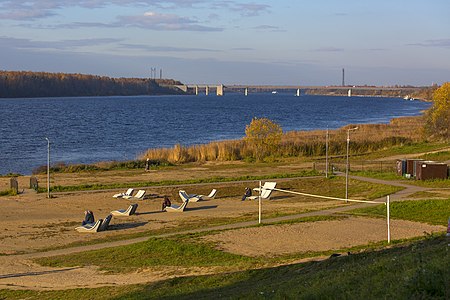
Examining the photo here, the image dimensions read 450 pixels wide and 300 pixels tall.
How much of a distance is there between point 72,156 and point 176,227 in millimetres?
43881

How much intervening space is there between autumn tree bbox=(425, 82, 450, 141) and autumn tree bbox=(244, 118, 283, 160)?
1945 cm

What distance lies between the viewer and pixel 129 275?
20266mm

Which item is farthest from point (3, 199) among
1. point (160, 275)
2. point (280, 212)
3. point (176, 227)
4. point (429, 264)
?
point (429, 264)

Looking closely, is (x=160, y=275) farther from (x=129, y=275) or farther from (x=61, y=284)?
(x=61, y=284)

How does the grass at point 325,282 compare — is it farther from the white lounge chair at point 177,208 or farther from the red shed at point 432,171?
the red shed at point 432,171

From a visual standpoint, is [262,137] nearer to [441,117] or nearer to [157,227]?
[441,117]

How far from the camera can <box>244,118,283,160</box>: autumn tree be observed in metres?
61.3

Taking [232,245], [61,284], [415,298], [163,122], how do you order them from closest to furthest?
[415,298]
[61,284]
[232,245]
[163,122]

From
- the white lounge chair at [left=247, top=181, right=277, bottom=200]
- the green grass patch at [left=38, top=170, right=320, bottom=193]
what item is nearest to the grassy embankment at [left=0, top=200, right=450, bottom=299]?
the white lounge chair at [left=247, top=181, right=277, bottom=200]

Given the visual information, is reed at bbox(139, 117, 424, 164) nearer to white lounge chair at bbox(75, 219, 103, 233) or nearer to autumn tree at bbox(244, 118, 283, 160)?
autumn tree at bbox(244, 118, 283, 160)

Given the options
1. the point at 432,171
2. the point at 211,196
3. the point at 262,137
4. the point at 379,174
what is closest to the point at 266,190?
the point at 211,196

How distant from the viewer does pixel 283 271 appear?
57.6 feet

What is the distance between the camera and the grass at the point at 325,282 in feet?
33.4

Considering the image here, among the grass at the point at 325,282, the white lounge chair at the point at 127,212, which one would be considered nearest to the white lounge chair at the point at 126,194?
the white lounge chair at the point at 127,212
